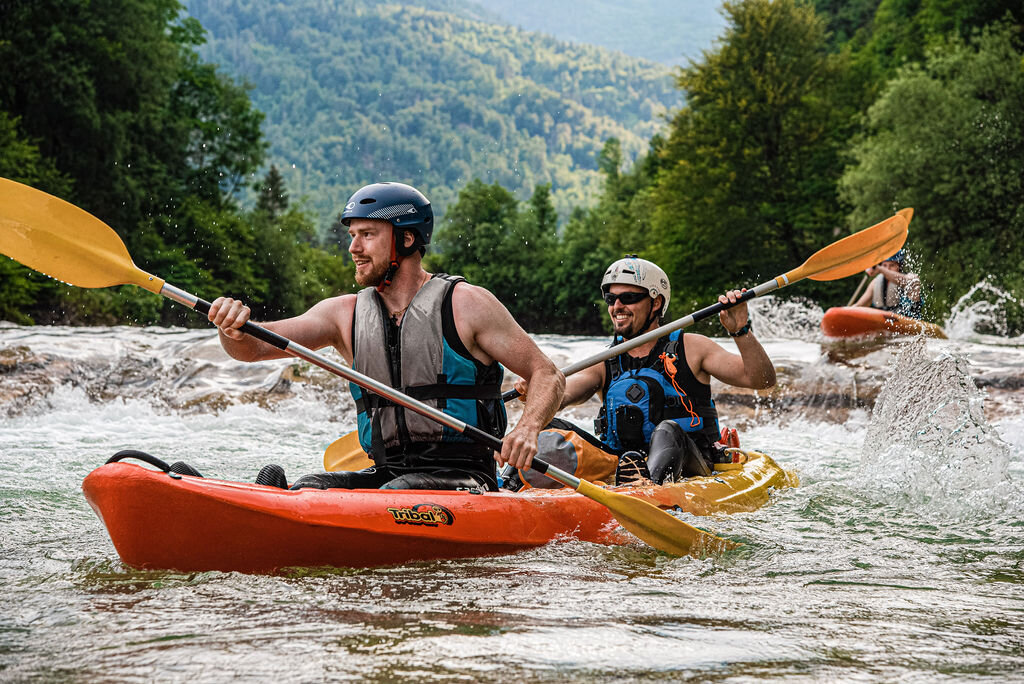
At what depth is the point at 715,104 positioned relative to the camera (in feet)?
87.1

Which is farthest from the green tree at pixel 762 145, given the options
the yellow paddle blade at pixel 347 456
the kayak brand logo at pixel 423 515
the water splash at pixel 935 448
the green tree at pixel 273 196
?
the green tree at pixel 273 196

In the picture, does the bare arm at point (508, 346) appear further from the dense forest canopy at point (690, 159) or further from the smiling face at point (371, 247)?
the dense forest canopy at point (690, 159)

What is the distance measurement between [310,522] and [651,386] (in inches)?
82.6

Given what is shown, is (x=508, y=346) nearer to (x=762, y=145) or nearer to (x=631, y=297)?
(x=631, y=297)

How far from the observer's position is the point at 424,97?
14550 centimetres

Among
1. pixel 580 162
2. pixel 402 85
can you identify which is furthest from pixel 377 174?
pixel 580 162

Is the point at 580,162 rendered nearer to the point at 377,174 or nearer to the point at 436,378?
the point at 377,174

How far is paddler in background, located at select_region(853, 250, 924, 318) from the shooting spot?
36.0 ft

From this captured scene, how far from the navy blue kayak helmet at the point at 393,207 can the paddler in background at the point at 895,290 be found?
8.17 m

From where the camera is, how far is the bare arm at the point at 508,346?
3688 millimetres

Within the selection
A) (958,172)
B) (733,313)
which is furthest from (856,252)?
(958,172)

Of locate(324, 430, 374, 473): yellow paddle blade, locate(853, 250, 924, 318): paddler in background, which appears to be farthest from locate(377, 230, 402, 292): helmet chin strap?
locate(853, 250, 924, 318): paddler in background

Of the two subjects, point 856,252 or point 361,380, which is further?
point 856,252

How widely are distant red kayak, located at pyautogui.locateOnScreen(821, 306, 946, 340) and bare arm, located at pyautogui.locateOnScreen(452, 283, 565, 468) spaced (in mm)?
7575
